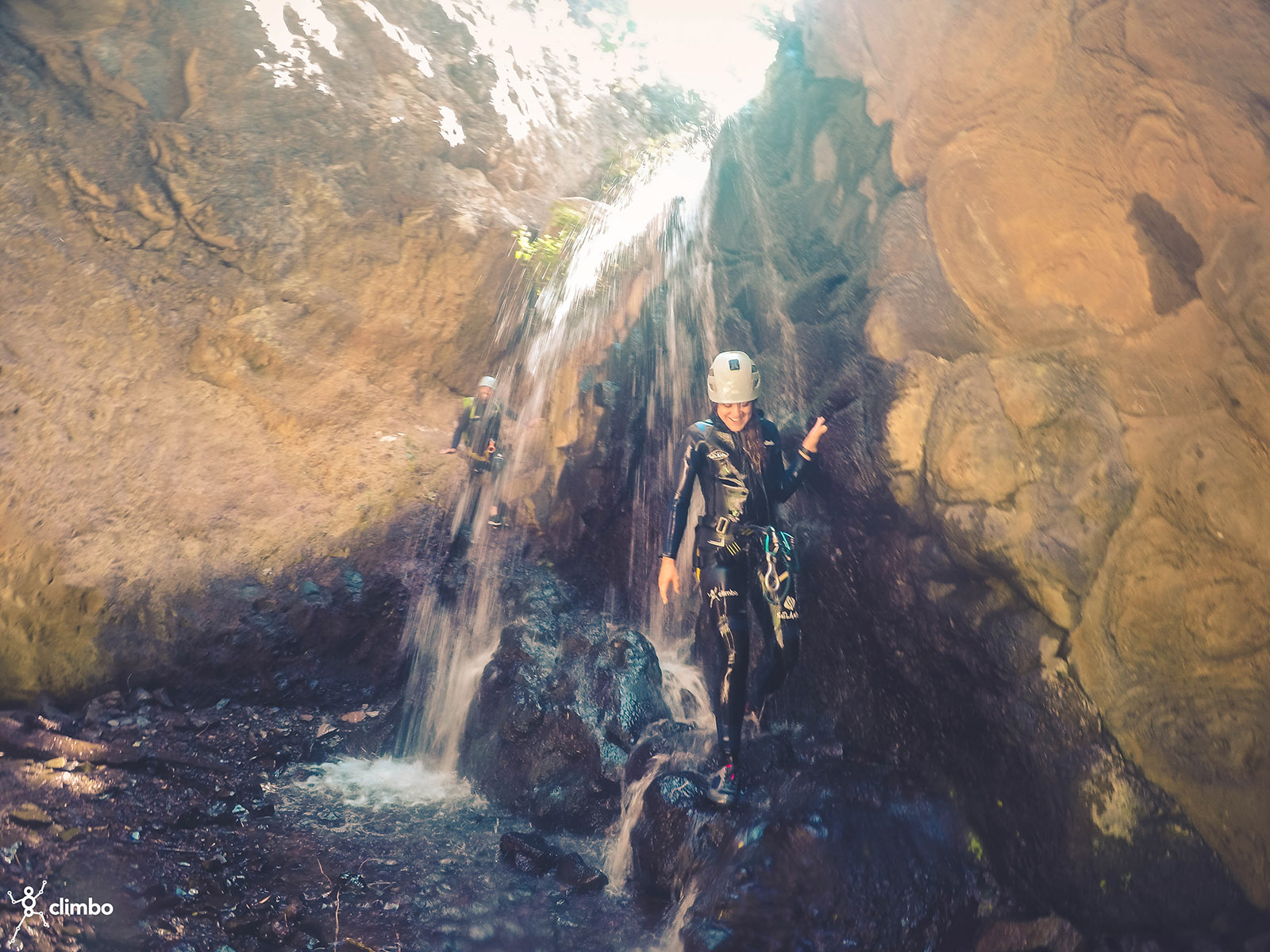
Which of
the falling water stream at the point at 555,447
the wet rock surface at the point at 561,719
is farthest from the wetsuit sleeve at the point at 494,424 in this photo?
the wet rock surface at the point at 561,719

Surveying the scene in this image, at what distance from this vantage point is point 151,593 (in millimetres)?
5551

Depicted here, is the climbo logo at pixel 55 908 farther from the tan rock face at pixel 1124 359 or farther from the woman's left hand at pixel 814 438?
the tan rock face at pixel 1124 359

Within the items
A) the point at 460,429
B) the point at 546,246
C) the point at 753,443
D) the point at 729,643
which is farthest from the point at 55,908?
the point at 546,246

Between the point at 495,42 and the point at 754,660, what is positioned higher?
the point at 495,42

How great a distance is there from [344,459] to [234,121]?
372 centimetres

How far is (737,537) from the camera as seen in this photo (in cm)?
402

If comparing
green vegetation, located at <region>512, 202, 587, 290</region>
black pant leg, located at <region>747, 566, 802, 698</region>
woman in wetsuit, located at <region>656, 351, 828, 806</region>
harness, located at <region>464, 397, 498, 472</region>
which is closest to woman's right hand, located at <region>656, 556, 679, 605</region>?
woman in wetsuit, located at <region>656, 351, 828, 806</region>

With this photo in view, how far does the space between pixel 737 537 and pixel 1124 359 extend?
2218 millimetres

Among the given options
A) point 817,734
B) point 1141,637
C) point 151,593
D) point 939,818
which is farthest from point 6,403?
point 1141,637

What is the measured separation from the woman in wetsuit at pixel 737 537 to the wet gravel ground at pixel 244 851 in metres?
1.35

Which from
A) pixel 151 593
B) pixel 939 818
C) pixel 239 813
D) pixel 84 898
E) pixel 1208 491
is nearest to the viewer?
pixel 1208 491

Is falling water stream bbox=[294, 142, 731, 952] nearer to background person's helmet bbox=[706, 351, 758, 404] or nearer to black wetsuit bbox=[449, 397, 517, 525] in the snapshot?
black wetsuit bbox=[449, 397, 517, 525]

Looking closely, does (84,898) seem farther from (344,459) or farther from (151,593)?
(344,459)

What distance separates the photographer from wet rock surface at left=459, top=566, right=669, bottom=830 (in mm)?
4688
